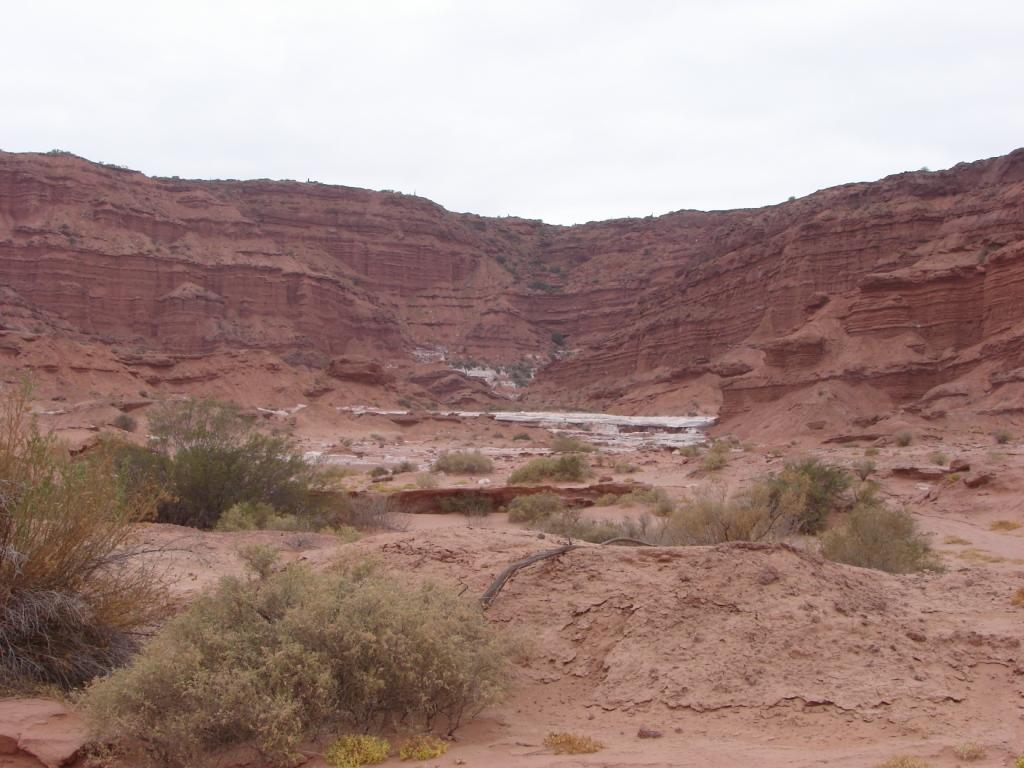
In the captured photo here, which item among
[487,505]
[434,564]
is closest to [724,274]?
[487,505]

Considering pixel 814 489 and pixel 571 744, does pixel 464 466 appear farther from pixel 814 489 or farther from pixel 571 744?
pixel 571 744

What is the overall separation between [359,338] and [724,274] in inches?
1417

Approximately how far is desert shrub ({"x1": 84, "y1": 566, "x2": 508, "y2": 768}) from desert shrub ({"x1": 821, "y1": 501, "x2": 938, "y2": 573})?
525cm

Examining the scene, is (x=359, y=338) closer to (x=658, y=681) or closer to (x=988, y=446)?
(x=988, y=446)

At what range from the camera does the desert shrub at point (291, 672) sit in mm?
4195

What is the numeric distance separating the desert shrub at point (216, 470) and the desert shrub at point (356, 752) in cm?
981

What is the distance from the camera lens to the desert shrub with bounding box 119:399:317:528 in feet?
45.8

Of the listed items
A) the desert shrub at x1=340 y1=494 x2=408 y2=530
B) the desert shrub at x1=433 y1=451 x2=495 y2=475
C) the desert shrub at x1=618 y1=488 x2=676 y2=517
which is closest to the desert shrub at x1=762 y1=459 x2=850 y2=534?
the desert shrub at x1=618 y1=488 x2=676 y2=517

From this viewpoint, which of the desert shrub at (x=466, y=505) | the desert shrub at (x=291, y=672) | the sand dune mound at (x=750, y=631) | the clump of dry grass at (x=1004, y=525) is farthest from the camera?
the desert shrub at (x=466, y=505)

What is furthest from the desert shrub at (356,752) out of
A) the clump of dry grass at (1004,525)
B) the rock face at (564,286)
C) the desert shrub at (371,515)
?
the rock face at (564,286)

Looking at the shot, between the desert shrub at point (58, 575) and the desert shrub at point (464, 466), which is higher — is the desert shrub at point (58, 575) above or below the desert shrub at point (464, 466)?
above

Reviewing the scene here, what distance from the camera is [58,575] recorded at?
17.9 feet

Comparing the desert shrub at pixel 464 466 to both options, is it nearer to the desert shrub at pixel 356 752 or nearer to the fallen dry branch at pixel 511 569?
the fallen dry branch at pixel 511 569

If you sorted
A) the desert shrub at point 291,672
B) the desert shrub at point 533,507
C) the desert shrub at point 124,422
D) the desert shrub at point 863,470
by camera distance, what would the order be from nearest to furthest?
the desert shrub at point 291,672
the desert shrub at point 533,507
the desert shrub at point 863,470
the desert shrub at point 124,422
